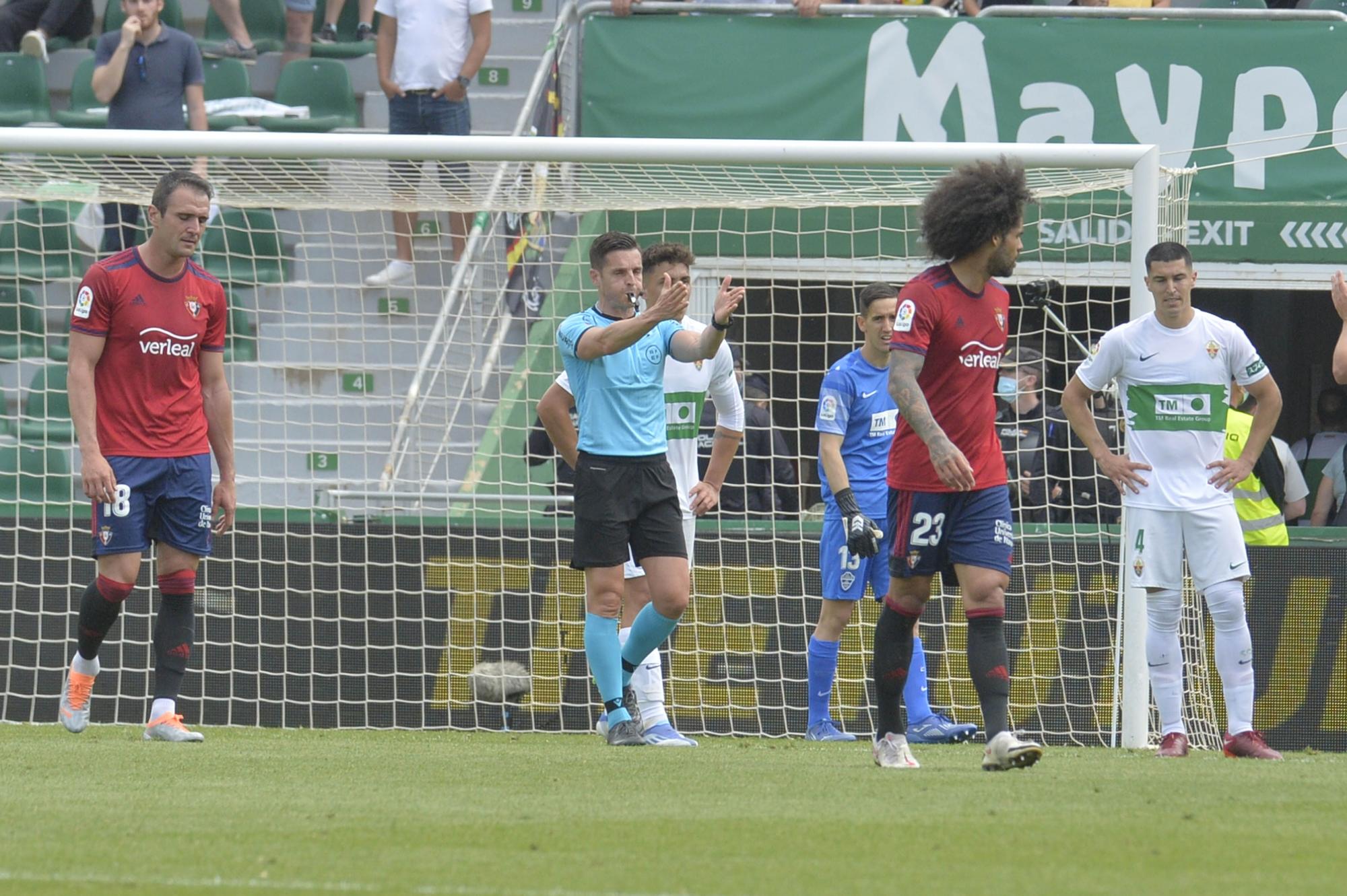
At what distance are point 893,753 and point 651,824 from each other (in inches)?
69.3

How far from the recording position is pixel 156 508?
7363 millimetres

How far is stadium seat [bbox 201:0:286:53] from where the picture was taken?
14961mm

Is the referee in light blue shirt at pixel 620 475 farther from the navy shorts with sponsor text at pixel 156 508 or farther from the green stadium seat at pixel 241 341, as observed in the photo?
the green stadium seat at pixel 241 341

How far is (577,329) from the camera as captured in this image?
727 cm

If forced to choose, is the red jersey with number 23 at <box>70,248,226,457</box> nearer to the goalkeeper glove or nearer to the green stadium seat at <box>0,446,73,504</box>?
the goalkeeper glove

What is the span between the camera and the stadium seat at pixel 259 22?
49.1 ft

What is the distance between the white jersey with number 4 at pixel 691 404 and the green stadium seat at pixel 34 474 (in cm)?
414

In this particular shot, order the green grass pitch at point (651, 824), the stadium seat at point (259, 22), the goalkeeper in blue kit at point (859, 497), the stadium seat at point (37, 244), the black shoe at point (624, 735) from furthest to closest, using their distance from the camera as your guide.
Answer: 1. the stadium seat at point (259, 22)
2. the stadium seat at point (37, 244)
3. the goalkeeper in blue kit at point (859, 497)
4. the black shoe at point (624, 735)
5. the green grass pitch at point (651, 824)

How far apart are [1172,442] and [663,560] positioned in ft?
7.19

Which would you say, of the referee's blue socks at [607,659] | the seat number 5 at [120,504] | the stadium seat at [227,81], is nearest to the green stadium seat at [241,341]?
the stadium seat at [227,81]

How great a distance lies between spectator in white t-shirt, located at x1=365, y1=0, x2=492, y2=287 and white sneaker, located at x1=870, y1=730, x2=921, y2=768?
7.17m

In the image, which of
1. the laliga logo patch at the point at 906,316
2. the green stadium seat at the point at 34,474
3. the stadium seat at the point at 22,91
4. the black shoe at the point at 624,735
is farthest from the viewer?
the stadium seat at the point at 22,91

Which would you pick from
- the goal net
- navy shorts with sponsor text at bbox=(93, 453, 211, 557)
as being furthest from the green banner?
navy shorts with sponsor text at bbox=(93, 453, 211, 557)

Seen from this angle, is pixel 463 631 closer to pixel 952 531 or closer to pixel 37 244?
pixel 952 531
